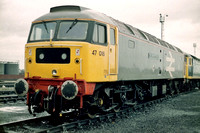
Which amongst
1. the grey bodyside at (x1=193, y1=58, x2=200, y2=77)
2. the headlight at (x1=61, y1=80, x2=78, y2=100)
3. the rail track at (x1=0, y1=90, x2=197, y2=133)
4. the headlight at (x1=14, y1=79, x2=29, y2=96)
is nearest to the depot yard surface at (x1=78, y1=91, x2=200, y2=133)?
the rail track at (x1=0, y1=90, x2=197, y2=133)

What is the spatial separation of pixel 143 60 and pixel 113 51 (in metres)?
3.09

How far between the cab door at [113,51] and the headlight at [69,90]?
1.73m

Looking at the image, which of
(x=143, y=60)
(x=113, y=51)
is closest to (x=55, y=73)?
(x=113, y=51)

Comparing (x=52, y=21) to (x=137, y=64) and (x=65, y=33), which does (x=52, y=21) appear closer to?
(x=65, y=33)

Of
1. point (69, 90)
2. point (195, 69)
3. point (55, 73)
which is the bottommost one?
A: point (69, 90)

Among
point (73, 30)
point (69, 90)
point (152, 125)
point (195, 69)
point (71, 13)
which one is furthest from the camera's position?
point (195, 69)

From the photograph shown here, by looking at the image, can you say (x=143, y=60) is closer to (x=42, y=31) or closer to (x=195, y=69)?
(x=42, y=31)

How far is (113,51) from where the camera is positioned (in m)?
7.90

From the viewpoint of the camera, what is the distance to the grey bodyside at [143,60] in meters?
8.65

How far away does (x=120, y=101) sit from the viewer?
896 centimetres

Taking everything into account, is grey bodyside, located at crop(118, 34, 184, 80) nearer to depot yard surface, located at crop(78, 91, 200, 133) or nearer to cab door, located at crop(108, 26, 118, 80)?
cab door, located at crop(108, 26, 118, 80)

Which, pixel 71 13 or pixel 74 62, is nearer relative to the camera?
pixel 74 62

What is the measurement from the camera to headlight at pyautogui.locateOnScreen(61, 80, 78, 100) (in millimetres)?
6238

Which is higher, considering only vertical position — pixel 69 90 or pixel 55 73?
pixel 55 73
